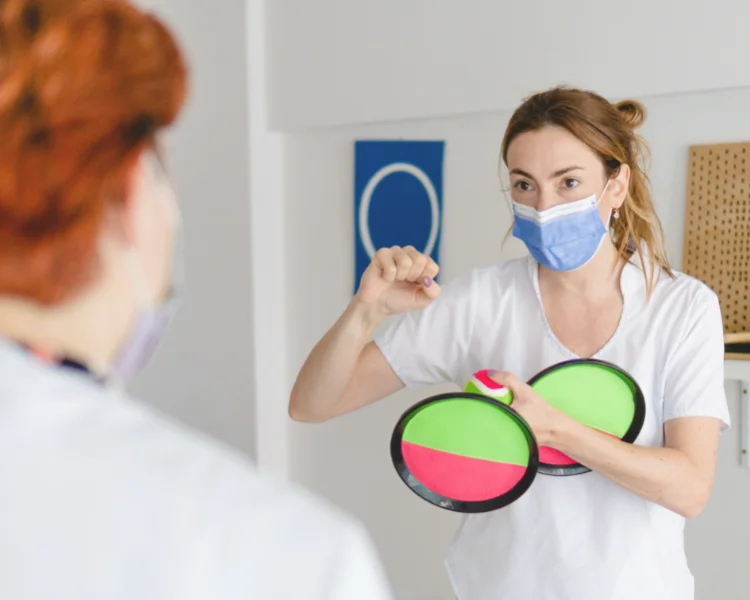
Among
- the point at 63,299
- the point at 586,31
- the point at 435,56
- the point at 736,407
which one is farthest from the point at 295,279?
the point at 63,299

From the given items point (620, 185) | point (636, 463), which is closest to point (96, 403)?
point (636, 463)

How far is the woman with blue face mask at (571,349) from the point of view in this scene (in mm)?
1258

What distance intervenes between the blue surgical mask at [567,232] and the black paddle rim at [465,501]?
1.12 feet

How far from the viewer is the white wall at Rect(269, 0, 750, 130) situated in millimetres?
1766

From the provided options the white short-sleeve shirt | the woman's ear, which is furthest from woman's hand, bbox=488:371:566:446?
the woman's ear

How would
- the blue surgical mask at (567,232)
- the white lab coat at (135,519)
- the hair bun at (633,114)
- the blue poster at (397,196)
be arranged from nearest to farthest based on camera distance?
the white lab coat at (135,519) → the blue surgical mask at (567,232) → the hair bun at (633,114) → the blue poster at (397,196)

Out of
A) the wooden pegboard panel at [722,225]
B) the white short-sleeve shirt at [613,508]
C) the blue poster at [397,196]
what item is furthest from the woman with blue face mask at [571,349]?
the blue poster at [397,196]

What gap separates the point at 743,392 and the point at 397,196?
1045mm

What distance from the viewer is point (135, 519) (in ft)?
1.46

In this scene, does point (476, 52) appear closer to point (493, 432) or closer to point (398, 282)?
point (398, 282)

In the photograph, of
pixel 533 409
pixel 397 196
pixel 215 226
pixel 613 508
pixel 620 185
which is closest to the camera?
pixel 533 409

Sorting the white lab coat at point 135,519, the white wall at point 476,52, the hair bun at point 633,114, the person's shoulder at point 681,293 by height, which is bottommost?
the person's shoulder at point 681,293

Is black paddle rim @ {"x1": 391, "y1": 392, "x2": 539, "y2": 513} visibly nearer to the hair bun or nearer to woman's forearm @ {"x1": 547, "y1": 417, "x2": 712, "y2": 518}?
woman's forearm @ {"x1": 547, "y1": 417, "x2": 712, "y2": 518}

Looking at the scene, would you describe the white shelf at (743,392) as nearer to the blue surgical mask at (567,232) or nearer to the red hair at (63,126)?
the blue surgical mask at (567,232)
